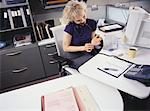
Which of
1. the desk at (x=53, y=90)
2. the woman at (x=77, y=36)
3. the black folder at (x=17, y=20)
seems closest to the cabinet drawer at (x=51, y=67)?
the black folder at (x=17, y=20)

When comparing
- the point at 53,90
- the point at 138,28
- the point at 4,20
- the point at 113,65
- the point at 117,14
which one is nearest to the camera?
the point at 53,90

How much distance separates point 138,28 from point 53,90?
101 centimetres

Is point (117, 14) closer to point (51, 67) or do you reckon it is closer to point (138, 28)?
point (51, 67)

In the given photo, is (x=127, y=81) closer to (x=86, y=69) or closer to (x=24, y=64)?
(x=86, y=69)

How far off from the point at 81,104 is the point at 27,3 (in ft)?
6.51

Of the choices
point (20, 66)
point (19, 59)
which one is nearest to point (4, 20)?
point (19, 59)

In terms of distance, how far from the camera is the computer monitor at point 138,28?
1.73 m

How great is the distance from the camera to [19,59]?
2.72 meters

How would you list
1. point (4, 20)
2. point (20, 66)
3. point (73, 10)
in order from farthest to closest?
point (20, 66) < point (4, 20) < point (73, 10)

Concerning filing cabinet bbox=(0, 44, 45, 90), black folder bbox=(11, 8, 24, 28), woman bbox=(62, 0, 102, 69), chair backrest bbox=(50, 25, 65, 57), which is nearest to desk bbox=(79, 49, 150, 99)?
woman bbox=(62, 0, 102, 69)

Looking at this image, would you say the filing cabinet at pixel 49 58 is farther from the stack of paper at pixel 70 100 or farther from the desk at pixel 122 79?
the stack of paper at pixel 70 100

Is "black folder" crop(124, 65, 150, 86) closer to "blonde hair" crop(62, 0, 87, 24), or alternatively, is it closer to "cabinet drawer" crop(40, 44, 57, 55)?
"blonde hair" crop(62, 0, 87, 24)

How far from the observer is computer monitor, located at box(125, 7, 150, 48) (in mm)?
1725

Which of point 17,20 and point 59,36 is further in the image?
point 17,20
